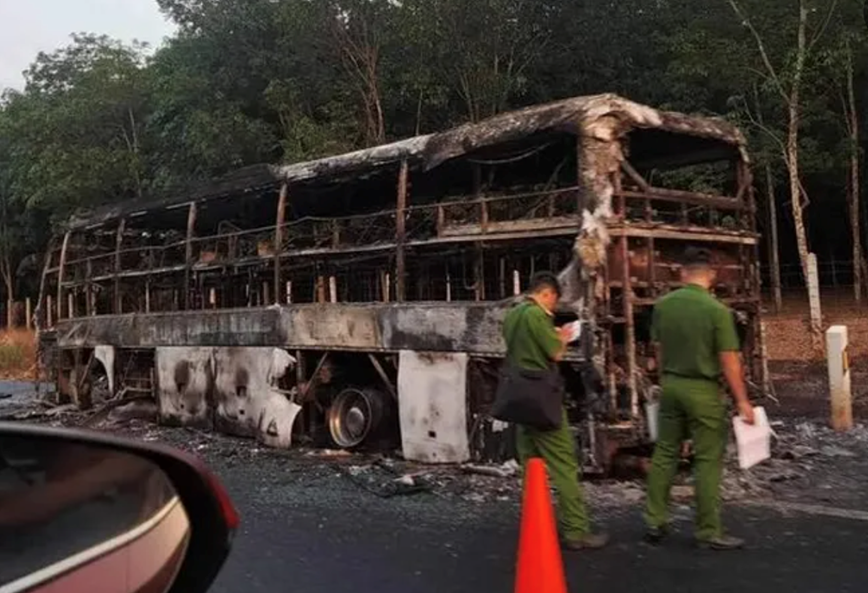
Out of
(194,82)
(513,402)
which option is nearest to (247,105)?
(194,82)

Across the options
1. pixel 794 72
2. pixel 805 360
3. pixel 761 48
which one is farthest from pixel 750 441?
pixel 761 48

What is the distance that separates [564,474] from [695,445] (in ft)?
2.71

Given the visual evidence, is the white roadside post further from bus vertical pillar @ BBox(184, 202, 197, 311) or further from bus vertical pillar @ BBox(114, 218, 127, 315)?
bus vertical pillar @ BBox(114, 218, 127, 315)

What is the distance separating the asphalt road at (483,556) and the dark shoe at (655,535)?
0.08m

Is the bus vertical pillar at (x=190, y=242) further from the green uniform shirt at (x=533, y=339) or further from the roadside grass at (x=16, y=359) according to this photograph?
Result: the roadside grass at (x=16, y=359)

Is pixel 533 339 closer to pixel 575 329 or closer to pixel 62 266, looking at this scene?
pixel 575 329

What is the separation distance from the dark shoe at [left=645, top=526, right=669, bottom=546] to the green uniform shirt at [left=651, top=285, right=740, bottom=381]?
973 millimetres

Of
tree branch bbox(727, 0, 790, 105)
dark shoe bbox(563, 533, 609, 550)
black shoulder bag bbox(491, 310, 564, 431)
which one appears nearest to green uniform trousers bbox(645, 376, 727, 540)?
dark shoe bbox(563, 533, 609, 550)

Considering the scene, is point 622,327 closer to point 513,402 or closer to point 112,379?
point 513,402

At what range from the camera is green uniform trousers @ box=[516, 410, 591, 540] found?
573 cm

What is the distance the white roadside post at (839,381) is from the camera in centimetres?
980

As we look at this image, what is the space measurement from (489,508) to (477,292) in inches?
114

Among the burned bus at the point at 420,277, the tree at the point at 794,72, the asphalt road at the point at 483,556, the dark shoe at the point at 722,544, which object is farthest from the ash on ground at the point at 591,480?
the tree at the point at 794,72

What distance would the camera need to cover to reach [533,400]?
5.70 m
